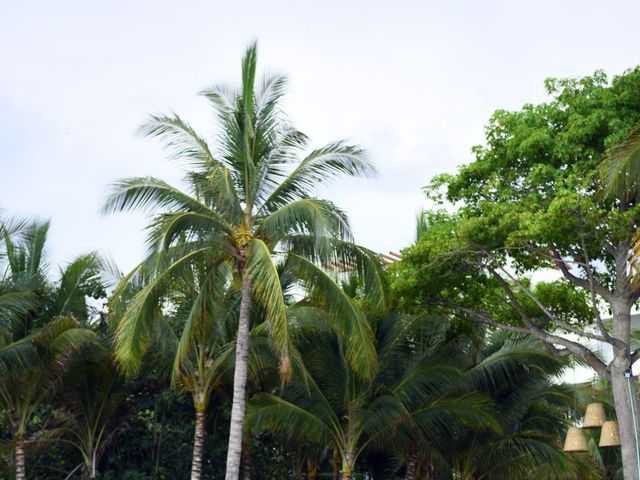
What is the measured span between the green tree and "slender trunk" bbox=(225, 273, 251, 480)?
3660mm

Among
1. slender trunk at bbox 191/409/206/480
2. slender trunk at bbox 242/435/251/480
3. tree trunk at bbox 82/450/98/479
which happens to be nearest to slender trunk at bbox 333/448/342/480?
slender trunk at bbox 242/435/251/480

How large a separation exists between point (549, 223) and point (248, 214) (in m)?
5.31

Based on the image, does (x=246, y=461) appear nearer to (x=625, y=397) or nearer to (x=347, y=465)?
(x=347, y=465)

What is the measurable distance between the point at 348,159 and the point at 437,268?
3.08 metres

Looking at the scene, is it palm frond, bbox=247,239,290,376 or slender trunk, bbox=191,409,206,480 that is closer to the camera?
palm frond, bbox=247,239,290,376

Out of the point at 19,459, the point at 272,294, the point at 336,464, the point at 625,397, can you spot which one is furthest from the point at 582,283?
the point at 19,459

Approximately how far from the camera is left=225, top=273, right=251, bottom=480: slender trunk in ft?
58.3

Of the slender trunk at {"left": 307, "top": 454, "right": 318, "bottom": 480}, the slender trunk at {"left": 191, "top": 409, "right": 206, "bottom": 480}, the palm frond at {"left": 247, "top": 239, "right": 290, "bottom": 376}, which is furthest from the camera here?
the slender trunk at {"left": 307, "top": 454, "right": 318, "bottom": 480}

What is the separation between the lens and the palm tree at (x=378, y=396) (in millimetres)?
20797

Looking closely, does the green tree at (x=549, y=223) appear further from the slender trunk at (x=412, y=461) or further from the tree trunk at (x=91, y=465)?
the tree trunk at (x=91, y=465)

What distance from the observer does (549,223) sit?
58.4 feet

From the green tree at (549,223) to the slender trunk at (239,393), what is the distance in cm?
366

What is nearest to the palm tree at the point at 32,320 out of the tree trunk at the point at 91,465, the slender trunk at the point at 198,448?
the tree trunk at the point at 91,465

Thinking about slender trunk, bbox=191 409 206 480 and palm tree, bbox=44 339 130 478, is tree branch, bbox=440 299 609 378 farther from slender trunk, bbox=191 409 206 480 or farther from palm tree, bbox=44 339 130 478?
palm tree, bbox=44 339 130 478
